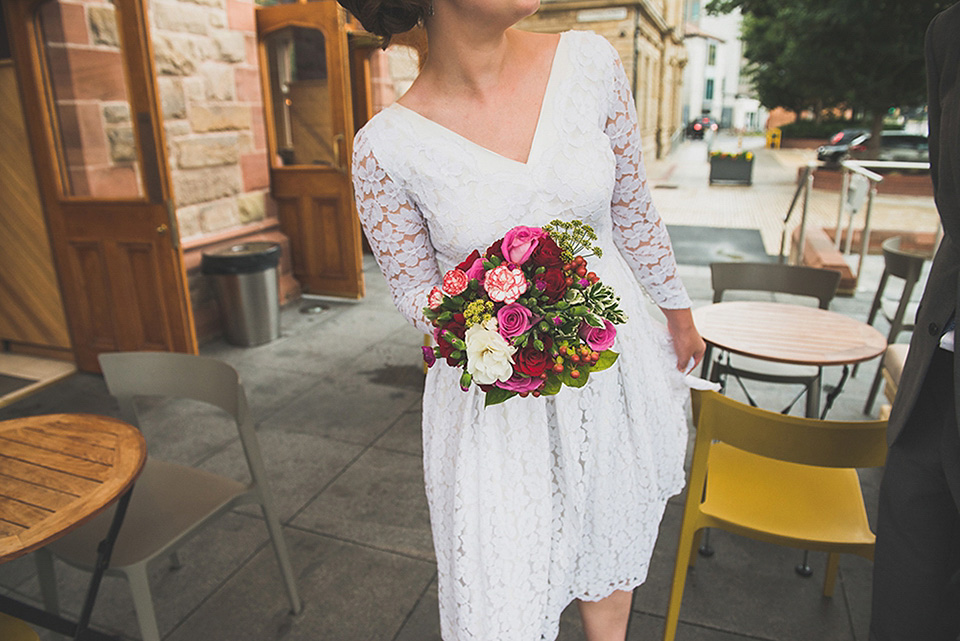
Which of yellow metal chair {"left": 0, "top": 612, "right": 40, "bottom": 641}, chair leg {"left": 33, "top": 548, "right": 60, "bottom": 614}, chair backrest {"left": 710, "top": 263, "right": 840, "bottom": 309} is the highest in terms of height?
chair backrest {"left": 710, "top": 263, "right": 840, "bottom": 309}

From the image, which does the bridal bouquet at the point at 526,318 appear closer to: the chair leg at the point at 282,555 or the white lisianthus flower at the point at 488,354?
the white lisianthus flower at the point at 488,354

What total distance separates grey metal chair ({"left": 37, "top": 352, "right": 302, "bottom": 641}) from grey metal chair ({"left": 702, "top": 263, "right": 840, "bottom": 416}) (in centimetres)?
199

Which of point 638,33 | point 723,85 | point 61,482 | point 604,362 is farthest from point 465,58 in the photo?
point 723,85

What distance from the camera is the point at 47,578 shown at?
6.66 ft

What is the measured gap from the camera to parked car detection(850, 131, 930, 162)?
16748mm

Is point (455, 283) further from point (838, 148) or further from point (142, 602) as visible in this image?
point (838, 148)

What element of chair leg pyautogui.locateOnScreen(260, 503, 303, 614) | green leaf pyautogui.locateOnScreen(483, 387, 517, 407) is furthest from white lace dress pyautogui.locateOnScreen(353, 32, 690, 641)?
chair leg pyautogui.locateOnScreen(260, 503, 303, 614)

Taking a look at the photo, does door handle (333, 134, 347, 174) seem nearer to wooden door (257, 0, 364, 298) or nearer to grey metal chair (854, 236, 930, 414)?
wooden door (257, 0, 364, 298)

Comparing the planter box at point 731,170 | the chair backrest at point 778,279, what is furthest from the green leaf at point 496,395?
the planter box at point 731,170

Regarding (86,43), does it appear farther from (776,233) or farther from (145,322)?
(776,233)

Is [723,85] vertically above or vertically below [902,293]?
above

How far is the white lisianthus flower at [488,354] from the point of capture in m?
1.10

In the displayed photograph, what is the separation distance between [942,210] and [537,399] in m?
0.99

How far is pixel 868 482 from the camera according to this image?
296 centimetres
